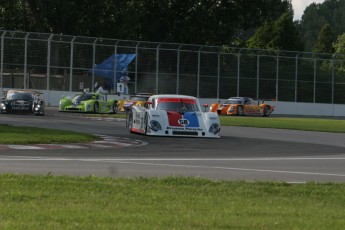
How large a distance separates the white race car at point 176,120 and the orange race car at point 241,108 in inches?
1055

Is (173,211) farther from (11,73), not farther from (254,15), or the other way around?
(254,15)

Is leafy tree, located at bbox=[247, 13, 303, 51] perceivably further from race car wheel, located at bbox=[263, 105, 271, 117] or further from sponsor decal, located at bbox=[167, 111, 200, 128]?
sponsor decal, located at bbox=[167, 111, 200, 128]

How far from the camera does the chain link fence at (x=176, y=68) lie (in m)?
55.9

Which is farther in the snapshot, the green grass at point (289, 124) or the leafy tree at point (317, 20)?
the leafy tree at point (317, 20)

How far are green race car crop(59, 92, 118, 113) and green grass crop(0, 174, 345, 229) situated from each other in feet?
106

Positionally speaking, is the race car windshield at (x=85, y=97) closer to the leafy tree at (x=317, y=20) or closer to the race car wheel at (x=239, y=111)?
the race car wheel at (x=239, y=111)

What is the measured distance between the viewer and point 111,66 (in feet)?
192

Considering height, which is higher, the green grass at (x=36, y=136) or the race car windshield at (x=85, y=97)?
the race car windshield at (x=85, y=97)

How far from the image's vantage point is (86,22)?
6925 cm

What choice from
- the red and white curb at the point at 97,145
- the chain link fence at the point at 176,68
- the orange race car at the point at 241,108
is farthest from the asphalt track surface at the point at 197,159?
the chain link fence at the point at 176,68

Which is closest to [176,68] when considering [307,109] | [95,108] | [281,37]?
[307,109]

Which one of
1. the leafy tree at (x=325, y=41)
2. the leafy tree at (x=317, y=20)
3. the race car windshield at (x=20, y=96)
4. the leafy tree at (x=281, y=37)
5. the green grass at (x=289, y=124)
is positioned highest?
the leafy tree at (x=317, y=20)

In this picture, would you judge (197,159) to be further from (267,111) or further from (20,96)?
(267,111)

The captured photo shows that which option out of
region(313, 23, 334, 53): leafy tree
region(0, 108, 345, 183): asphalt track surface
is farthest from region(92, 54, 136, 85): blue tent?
region(313, 23, 334, 53): leafy tree
